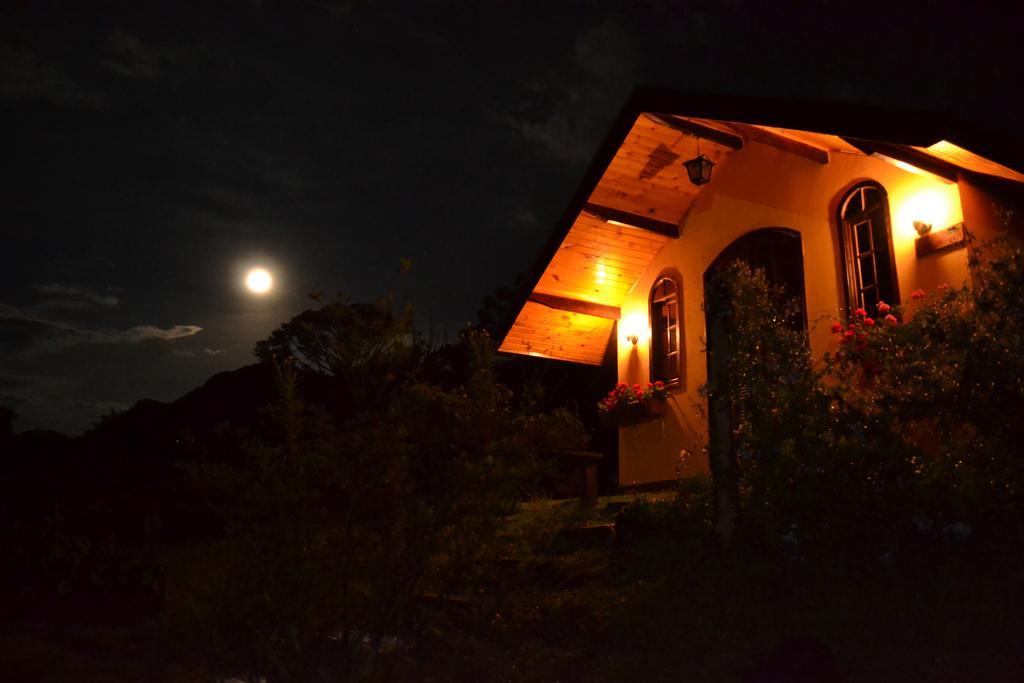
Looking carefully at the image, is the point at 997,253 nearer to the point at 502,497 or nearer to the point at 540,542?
the point at 540,542

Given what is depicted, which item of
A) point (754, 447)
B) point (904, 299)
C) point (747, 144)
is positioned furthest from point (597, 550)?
point (747, 144)

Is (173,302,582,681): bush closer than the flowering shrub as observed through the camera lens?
Yes

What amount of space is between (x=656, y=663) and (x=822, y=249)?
635 cm

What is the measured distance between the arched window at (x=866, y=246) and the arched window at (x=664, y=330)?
9.06 ft

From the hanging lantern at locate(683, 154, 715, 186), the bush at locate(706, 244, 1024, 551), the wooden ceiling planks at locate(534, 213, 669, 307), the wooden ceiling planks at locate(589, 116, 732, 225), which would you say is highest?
the wooden ceiling planks at locate(589, 116, 732, 225)

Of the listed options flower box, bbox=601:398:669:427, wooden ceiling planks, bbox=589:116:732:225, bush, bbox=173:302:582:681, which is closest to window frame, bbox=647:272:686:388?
flower box, bbox=601:398:669:427

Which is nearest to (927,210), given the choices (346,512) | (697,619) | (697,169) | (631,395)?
(697,169)

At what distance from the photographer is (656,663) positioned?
A: 16.7ft

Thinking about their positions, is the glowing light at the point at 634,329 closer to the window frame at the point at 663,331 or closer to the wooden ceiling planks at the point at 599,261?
the window frame at the point at 663,331

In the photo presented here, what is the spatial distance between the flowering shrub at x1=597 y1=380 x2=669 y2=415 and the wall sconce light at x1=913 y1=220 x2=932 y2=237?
4017mm

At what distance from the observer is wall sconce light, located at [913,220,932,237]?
8422 mm

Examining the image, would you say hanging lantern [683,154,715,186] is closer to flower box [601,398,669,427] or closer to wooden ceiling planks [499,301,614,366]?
flower box [601,398,669,427]

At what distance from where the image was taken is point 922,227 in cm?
845

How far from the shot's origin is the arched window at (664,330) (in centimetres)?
1189
